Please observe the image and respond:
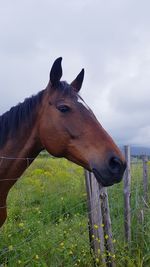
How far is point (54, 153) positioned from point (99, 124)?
1.71 feet

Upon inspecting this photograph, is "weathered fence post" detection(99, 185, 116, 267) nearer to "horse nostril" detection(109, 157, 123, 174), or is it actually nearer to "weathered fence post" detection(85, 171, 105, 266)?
"weathered fence post" detection(85, 171, 105, 266)

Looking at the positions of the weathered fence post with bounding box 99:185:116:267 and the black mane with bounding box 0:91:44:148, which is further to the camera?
the weathered fence post with bounding box 99:185:116:267

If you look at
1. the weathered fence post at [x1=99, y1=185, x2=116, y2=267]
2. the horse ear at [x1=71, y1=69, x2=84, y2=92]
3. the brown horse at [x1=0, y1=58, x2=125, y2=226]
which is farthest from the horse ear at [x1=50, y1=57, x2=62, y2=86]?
the weathered fence post at [x1=99, y1=185, x2=116, y2=267]

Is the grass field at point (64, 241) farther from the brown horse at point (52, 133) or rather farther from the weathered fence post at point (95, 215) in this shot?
the brown horse at point (52, 133)

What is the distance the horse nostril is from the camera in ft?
8.98

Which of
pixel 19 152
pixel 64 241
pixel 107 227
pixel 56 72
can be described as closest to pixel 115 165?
pixel 19 152

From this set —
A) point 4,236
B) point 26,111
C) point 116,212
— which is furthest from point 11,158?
point 116,212

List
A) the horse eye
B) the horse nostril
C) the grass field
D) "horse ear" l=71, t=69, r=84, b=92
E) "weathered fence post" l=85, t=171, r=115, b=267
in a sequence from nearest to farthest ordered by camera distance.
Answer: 1. the horse nostril
2. the horse eye
3. "horse ear" l=71, t=69, r=84, b=92
4. the grass field
5. "weathered fence post" l=85, t=171, r=115, b=267

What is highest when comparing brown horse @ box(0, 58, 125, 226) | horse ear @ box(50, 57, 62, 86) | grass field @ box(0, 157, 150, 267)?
horse ear @ box(50, 57, 62, 86)

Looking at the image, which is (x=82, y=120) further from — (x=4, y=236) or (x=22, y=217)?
(x=22, y=217)

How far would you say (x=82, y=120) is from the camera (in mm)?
3041

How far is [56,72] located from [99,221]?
2.03 meters

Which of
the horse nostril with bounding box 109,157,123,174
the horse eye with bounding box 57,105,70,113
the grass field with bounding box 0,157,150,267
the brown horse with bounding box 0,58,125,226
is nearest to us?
the horse nostril with bounding box 109,157,123,174

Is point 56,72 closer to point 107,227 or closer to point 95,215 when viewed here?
point 95,215
